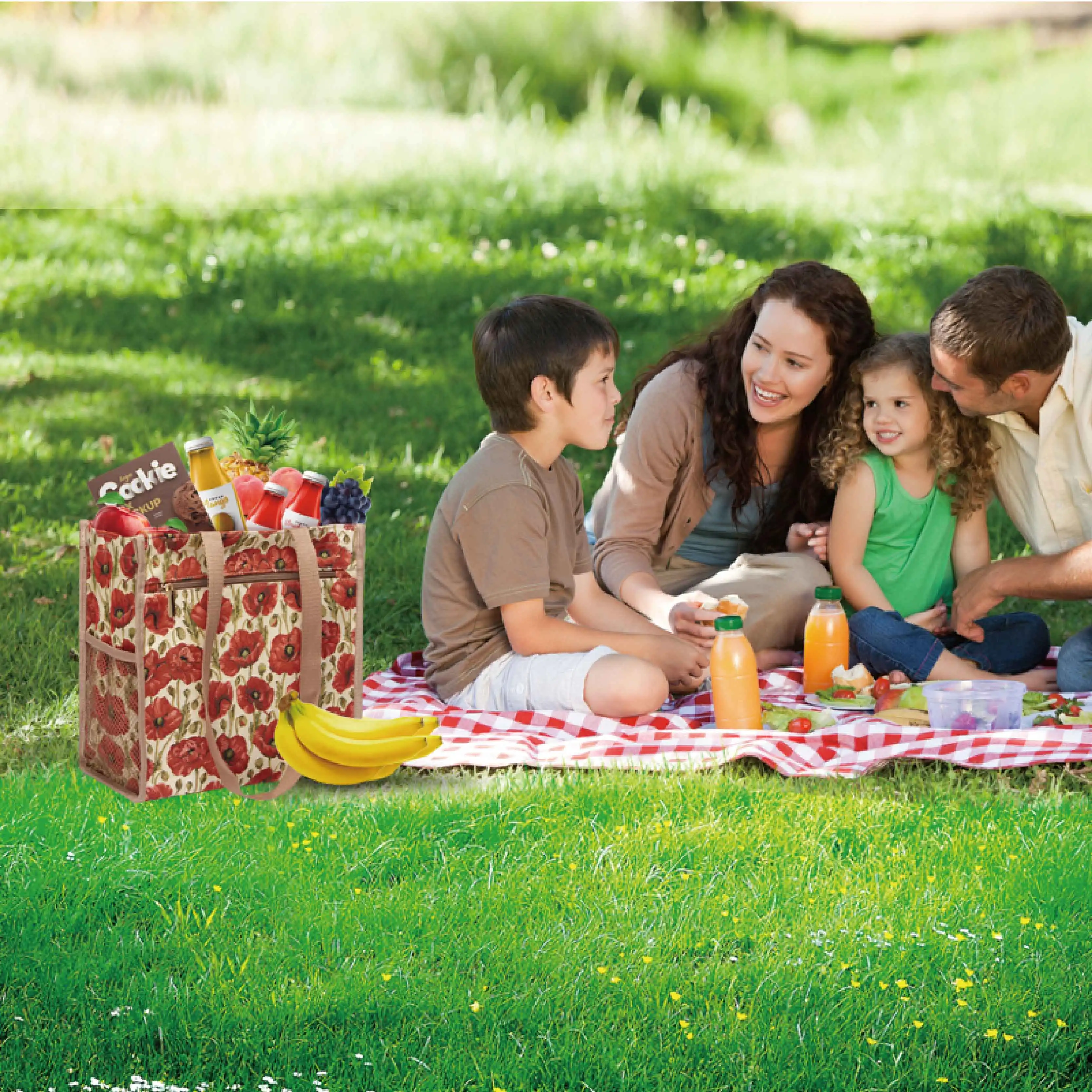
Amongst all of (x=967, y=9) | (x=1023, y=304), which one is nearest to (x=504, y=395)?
(x=1023, y=304)

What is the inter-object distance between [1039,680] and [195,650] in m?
2.43

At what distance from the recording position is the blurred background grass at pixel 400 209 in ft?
20.6

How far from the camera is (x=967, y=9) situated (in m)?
14.3

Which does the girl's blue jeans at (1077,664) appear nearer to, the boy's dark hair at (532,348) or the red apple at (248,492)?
the boy's dark hair at (532,348)

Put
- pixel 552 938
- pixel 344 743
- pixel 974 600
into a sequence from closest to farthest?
pixel 552 938 < pixel 344 743 < pixel 974 600

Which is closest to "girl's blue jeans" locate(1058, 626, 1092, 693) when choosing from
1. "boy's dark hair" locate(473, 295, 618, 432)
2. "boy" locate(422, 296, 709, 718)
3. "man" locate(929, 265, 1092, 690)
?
"man" locate(929, 265, 1092, 690)

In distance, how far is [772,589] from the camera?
433cm

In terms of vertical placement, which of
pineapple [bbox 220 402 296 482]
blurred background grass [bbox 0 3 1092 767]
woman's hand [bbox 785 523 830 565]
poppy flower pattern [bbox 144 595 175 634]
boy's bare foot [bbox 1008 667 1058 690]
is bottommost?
boy's bare foot [bbox 1008 667 1058 690]

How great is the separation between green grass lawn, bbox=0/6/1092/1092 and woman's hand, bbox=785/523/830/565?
1.03 metres

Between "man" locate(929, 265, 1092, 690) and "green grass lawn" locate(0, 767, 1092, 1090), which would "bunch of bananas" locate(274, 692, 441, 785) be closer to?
"green grass lawn" locate(0, 767, 1092, 1090)

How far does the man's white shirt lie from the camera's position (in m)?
4.07

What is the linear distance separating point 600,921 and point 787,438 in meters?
2.12

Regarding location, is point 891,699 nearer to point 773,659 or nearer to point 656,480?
point 773,659

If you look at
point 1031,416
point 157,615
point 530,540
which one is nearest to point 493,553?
point 530,540
